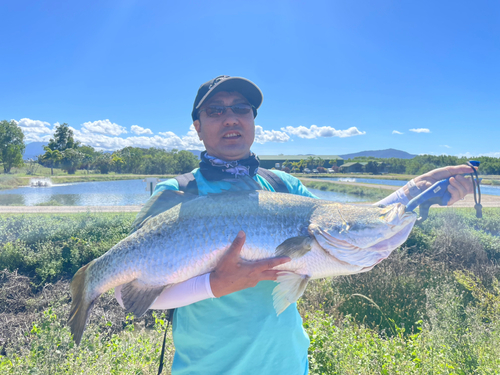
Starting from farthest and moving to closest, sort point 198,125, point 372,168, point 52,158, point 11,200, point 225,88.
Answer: point 52,158, point 372,168, point 11,200, point 198,125, point 225,88

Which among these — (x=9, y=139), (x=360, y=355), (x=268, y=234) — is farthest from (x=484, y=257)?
(x=9, y=139)

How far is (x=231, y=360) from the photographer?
2.04 m

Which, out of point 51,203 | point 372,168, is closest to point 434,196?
point 51,203

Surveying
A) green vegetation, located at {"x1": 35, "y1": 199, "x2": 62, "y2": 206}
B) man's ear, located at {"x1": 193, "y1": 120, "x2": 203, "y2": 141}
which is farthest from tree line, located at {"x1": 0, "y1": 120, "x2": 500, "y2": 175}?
man's ear, located at {"x1": 193, "y1": 120, "x2": 203, "y2": 141}

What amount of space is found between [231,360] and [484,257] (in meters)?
10.5

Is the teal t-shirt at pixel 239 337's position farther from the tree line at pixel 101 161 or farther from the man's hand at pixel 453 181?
the tree line at pixel 101 161

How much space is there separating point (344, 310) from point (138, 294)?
6.25 meters

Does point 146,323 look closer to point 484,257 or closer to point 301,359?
point 301,359

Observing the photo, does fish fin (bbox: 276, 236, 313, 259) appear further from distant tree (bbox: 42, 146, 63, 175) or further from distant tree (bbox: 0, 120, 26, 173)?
distant tree (bbox: 42, 146, 63, 175)

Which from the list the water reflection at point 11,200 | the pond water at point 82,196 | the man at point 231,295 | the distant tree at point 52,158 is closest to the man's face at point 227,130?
the man at point 231,295

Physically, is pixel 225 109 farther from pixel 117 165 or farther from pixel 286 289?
pixel 117 165

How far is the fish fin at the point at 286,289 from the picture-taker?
2.03 meters

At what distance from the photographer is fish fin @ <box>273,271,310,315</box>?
2027mm

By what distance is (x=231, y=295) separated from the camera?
2.15 meters
